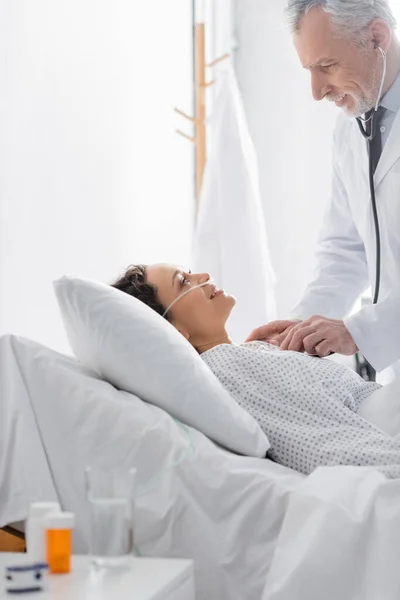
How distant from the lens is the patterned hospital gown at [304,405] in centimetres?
170

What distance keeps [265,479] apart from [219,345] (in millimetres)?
494

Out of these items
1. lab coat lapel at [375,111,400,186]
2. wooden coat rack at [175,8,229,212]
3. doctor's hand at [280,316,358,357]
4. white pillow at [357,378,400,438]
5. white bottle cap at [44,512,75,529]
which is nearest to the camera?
white bottle cap at [44,512,75,529]

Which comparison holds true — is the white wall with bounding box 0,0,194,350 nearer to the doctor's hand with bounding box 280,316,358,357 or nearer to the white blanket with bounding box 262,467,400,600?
the doctor's hand with bounding box 280,316,358,357

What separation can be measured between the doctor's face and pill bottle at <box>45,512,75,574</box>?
4.38 feet

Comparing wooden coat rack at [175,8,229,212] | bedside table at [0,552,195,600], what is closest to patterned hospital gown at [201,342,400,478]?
bedside table at [0,552,195,600]

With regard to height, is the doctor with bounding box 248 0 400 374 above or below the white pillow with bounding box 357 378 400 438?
above

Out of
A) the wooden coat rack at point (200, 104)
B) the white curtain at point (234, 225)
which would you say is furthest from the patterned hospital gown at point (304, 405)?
the wooden coat rack at point (200, 104)

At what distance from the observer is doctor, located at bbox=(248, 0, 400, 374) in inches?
87.4

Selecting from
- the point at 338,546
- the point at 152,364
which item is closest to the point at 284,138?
the point at 152,364

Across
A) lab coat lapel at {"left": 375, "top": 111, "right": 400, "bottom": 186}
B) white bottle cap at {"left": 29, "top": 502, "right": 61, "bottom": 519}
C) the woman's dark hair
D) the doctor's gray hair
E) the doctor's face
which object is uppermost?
the doctor's gray hair

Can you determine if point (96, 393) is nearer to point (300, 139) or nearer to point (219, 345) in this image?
point (219, 345)

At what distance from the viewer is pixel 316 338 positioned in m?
2.05

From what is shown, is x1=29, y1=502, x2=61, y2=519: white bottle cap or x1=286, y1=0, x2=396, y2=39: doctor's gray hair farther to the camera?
x1=286, y1=0, x2=396, y2=39: doctor's gray hair

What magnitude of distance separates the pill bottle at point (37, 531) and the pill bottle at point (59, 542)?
3 centimetres
